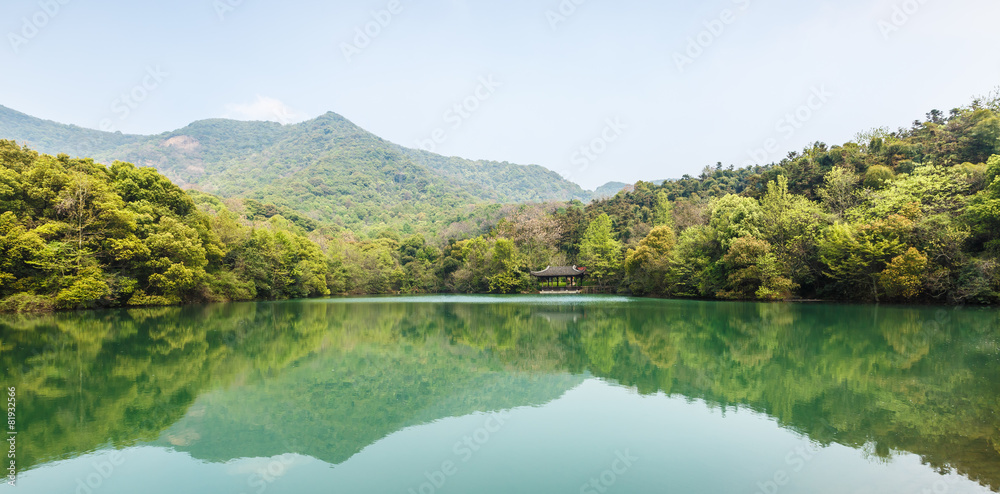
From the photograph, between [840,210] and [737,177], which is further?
[737,177]

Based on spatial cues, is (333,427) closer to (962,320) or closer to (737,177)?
(962,320)

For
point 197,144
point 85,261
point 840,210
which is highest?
point 197,144

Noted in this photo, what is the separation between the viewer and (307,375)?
930 centimetres

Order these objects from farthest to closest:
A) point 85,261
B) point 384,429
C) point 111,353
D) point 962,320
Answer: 1. point 85,261
2. point 962,320
3. point 111,353
4. point 384,429

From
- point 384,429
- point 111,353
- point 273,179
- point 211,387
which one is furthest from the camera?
point 273,179

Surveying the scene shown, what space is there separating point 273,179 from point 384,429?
117897mm

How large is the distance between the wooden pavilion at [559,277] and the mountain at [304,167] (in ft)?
123

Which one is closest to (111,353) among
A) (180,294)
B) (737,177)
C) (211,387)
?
(211,387)
